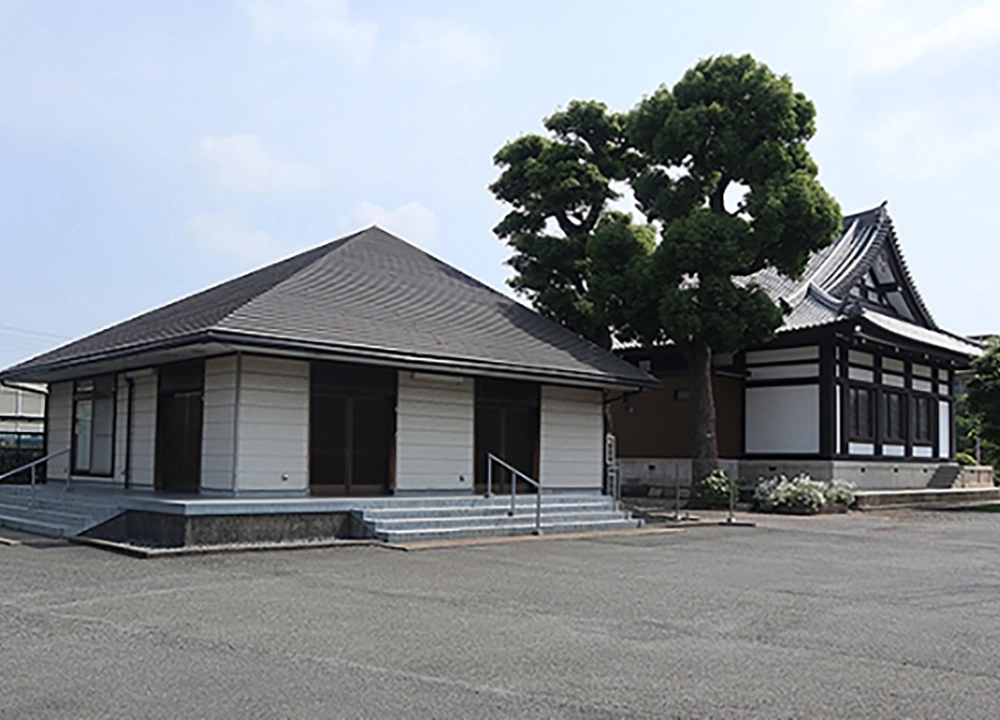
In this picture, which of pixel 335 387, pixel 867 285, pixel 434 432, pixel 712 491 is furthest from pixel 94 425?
pixel 867 285

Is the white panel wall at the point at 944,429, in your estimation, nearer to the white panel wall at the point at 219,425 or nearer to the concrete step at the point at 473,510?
the concrete step at the point at 473,510

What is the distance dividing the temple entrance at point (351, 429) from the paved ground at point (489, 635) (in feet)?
10.4

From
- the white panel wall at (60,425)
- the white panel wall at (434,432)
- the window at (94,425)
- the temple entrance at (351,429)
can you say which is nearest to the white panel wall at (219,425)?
the temple entrance at (351,429)

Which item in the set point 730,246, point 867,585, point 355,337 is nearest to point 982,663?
point 867,585

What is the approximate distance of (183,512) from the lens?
11320 millimetres

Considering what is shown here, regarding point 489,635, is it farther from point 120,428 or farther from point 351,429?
point 120,428

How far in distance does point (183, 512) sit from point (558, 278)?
11964 millimetres

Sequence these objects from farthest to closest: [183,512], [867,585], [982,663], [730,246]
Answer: [730,246] → [183,512] → [867,585] → [982,663]

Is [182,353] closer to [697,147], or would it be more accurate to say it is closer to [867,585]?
[867,585]

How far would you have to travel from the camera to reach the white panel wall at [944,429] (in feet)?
89.2

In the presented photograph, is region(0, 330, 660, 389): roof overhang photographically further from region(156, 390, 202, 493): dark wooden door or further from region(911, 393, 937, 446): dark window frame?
region(911, 393, 937, 446): dark window frame

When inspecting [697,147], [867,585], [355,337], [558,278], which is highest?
[697,147]

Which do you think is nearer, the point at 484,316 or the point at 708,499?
the point at 484,316

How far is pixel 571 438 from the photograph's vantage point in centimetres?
1745
